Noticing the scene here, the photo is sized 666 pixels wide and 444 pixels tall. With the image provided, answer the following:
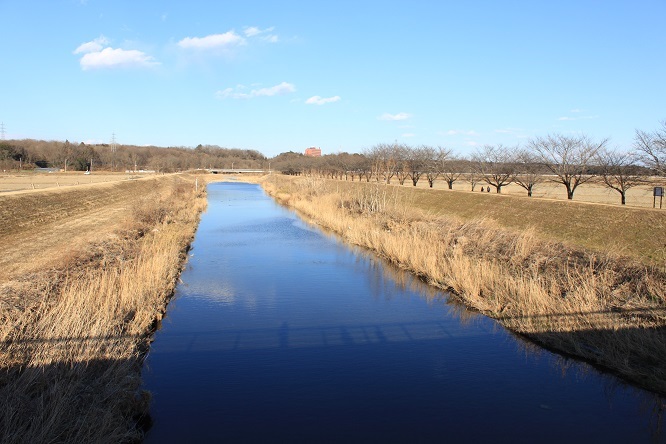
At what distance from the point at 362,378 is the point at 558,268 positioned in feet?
23.5

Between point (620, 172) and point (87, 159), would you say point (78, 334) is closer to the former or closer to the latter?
point (620, 172)

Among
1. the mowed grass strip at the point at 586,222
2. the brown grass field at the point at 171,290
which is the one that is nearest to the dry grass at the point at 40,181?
the brown grass field at the point at 171,290

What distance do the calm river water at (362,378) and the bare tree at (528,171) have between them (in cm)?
2432

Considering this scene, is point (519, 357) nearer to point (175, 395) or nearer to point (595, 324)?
point (595, 324)

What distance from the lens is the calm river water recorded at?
251 inches

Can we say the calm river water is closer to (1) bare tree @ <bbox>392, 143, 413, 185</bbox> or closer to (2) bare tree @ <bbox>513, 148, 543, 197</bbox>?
(2) bare tree @ <bbox>513, 148, 543, 197</bbox>

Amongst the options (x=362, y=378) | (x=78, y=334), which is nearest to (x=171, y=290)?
(x=78, y=334)

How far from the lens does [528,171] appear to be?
1400 inches

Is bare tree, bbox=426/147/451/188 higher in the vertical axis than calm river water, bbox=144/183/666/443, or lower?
higher

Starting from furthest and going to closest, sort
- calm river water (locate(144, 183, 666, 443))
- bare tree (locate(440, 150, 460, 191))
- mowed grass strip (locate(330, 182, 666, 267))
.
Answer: bare tree (locate(440, 150, 460, 191))
mowed grass strip (locate(330, 182, 666, 267))
calm river water (locate(144, 183, 666, 443))

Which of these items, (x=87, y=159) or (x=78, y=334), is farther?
(x=87, y=159)

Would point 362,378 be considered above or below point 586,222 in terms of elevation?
below

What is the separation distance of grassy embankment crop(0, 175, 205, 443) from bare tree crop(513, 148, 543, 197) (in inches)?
1026

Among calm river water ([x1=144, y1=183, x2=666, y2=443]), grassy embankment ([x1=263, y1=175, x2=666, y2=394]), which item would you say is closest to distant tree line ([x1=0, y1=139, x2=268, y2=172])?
grassy embankment ([x1=263, y1=175, x2=666, y2=394])
